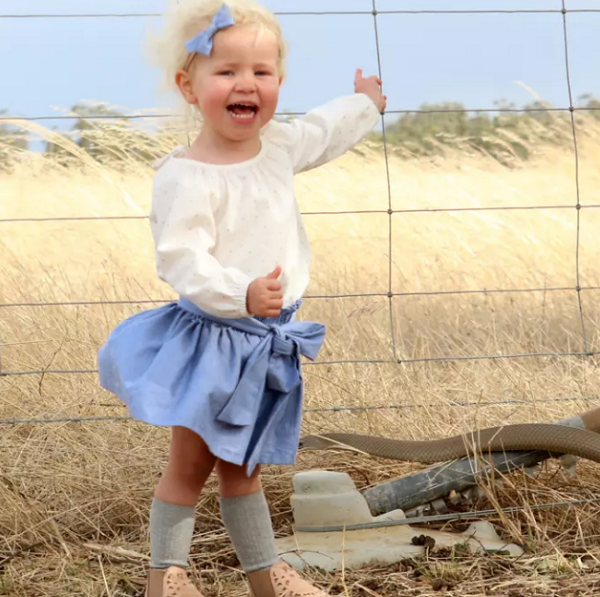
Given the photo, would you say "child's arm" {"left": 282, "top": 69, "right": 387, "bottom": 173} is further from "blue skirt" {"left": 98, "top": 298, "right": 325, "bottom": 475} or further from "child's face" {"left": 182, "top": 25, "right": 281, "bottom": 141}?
"blue skirt" {"left": 98, "top": 298, "right": 325, "bottom": 475}

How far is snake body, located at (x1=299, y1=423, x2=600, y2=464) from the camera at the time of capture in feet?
8.55

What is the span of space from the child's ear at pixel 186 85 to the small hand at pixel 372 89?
1.44 feet

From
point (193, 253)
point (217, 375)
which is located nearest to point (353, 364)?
point (217, 375)

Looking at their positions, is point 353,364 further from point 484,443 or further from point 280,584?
point 280,584

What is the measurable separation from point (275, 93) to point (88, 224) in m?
3.85

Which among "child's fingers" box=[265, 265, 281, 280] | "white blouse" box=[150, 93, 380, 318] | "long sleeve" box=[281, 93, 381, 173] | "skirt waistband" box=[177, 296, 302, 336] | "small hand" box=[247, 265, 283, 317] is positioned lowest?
"skirt waistband" box=[177, 296, 302, 336]

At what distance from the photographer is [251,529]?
2.21 m

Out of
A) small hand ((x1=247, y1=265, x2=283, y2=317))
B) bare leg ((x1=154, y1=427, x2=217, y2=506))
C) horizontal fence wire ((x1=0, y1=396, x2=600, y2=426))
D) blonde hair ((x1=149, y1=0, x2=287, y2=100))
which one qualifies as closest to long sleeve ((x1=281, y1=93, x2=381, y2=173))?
blonde hair ((x1=149, y1=0, x2=287, y2=100))

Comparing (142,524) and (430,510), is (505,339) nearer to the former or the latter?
(430,510)

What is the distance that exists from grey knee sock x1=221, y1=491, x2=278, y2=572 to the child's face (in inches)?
29.7

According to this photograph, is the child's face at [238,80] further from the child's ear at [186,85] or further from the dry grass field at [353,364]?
the dry grass field at [353,364]

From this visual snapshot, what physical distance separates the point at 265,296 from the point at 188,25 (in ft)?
1.98

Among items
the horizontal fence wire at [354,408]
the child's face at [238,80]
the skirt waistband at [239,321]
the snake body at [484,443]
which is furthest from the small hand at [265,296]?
the horizontal fence wire at [354,408]

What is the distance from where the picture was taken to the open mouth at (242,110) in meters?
2.06
